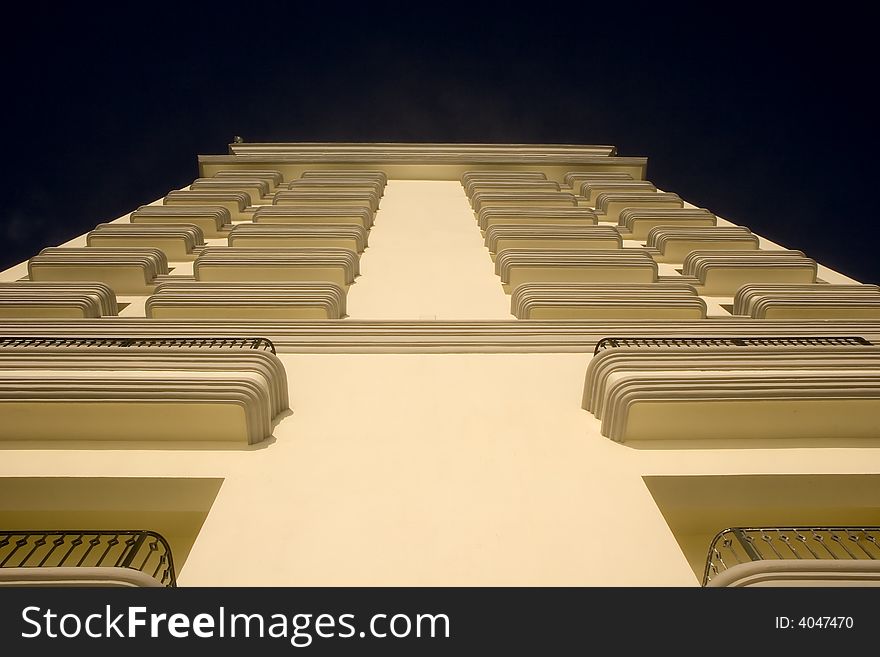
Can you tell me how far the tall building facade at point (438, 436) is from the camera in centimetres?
557

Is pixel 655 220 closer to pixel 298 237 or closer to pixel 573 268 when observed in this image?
pixel 573 268

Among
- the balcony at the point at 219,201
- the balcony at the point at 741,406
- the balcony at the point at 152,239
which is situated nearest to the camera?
the balcony at the point at 741,406

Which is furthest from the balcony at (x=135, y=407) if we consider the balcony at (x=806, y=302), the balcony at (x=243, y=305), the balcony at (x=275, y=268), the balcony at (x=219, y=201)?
the balcony at (x=219, y=201)

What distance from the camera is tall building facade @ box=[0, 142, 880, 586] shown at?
18.3ft

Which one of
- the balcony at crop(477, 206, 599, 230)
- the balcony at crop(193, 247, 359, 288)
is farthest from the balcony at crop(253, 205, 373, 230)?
the balcony at crop(193, 247, 359, 288)

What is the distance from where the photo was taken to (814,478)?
269 inches

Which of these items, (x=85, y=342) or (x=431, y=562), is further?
(x=85, y=342)

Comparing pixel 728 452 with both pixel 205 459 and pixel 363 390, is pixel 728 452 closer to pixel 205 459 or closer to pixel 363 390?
pixel 363 390

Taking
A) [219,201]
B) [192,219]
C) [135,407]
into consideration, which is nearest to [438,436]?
[135,407]

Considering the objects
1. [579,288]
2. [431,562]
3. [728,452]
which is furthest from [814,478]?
[579,288]

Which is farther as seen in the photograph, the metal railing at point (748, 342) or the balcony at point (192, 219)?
the balcony at point (192, 219)

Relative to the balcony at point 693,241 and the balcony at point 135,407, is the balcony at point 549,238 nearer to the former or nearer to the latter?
the balcony at point 693,241

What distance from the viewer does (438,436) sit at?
7.42 m
